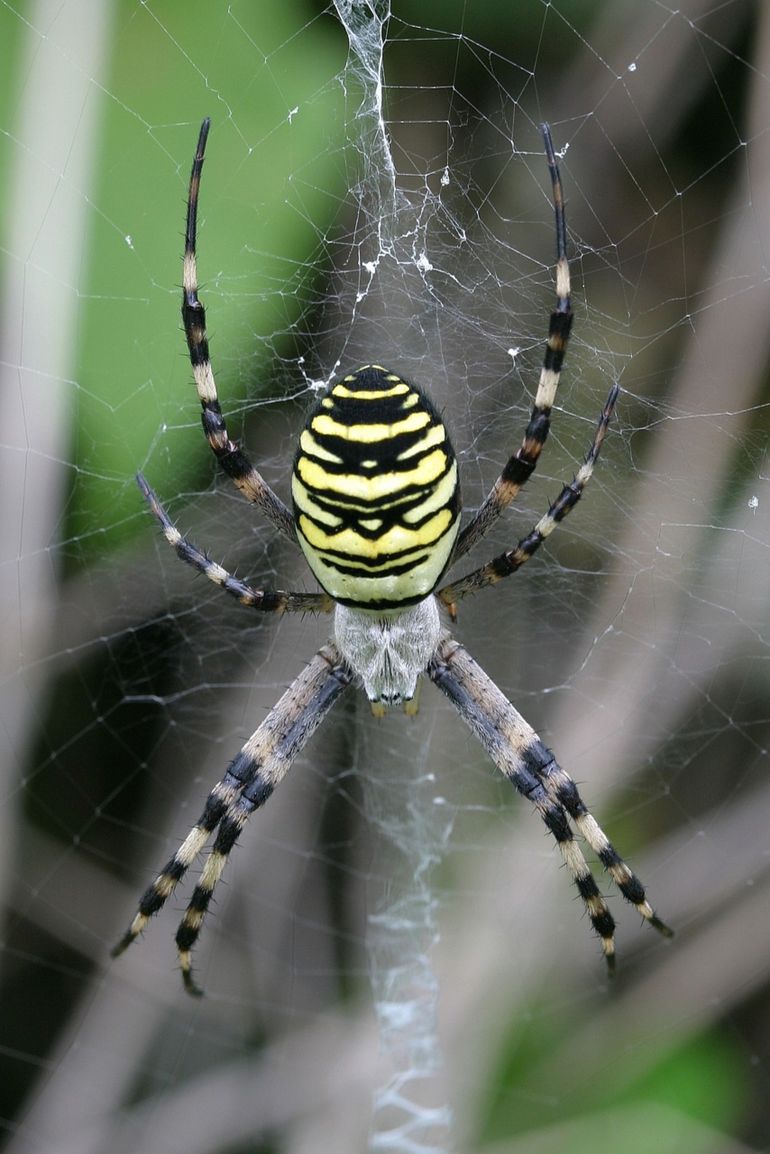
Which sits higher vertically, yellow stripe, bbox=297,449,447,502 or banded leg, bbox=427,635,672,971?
yellow stripe, bbox=297,449,447,502

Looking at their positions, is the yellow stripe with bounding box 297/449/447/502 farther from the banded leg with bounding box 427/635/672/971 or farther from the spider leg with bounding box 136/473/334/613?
the banded leg with bounding box 427/635/672/971

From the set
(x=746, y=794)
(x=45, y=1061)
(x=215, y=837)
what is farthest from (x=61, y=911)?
(x=746, y=794)

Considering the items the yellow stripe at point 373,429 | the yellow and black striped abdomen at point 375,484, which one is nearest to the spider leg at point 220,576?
the yellow and black striped abdomen at point 375,484

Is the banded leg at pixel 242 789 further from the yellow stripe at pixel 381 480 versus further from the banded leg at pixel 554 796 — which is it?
the yellow stripe at pixel 381 480

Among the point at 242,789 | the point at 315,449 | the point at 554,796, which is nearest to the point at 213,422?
the point at 315,449

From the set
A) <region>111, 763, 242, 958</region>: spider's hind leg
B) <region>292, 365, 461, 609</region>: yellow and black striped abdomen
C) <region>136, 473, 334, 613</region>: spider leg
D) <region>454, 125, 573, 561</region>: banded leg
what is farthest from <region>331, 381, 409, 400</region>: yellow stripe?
<region>111, 763, 242, 958</region>: spider's hind leg
